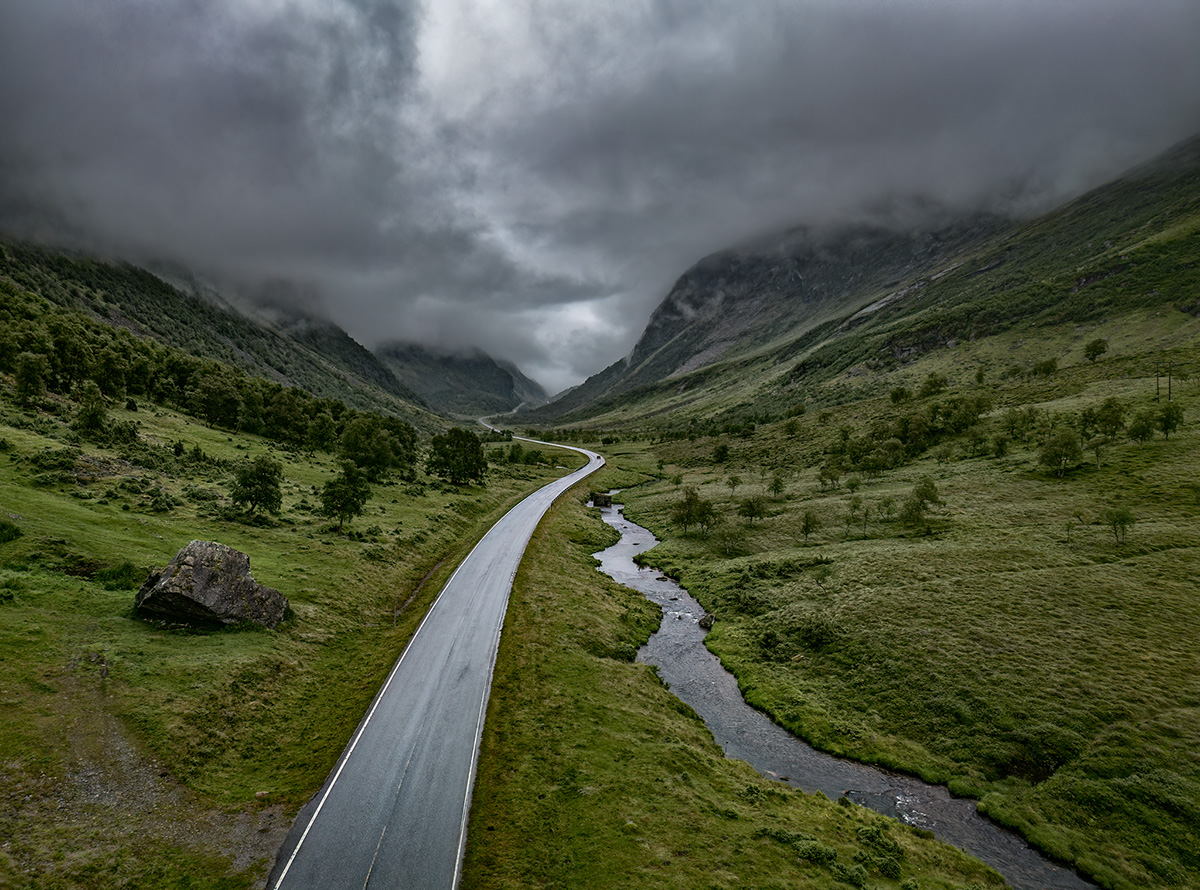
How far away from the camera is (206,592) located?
106 feet

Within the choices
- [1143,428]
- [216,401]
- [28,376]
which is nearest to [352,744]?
[28,376]

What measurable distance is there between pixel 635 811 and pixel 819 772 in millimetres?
13620

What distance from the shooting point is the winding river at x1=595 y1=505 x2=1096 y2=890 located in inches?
953

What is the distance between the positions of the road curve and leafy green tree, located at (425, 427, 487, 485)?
61.4 meters

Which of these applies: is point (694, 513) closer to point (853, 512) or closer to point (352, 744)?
point (853, 512)

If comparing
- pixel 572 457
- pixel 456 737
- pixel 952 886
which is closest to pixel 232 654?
pixel 456 737

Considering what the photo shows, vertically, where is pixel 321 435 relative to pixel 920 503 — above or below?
above

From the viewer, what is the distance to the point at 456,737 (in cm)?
2803

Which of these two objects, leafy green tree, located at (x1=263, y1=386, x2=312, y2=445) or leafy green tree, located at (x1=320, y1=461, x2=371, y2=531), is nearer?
leafy green tree, located at (x1=320, y1=461, x2=371, y2=531)

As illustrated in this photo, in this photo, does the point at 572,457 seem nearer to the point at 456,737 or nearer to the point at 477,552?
the point at 477,552

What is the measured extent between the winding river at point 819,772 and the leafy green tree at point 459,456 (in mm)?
62584

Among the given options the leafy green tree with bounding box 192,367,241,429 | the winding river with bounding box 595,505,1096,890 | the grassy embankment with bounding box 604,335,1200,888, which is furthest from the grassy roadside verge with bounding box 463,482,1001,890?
the leafy green tree with bounding box 192,367,241,429

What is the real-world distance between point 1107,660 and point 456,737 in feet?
143

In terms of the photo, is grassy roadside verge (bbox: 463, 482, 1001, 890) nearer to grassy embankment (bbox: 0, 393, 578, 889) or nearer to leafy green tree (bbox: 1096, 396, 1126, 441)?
grassy embankment (bbox: 0, 393, 578, 889)
